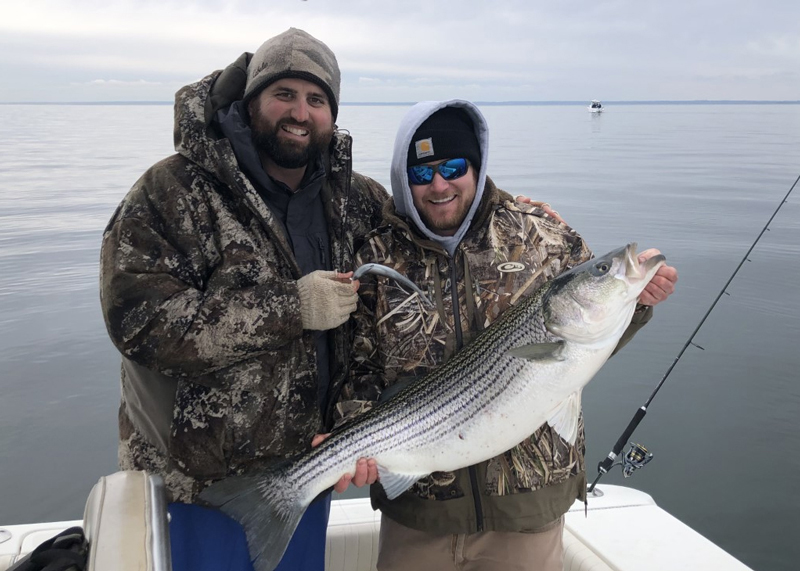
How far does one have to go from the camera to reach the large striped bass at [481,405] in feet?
9.25

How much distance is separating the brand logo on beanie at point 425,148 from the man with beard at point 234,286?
498 millimetres

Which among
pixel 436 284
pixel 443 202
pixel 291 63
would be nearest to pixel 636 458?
pixel 436 284

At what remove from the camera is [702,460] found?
226 inches

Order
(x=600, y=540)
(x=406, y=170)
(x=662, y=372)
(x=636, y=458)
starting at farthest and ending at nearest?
(x=662, y=372) → (x=636, y=458) → (x=600, y=540) → (x=406, y=170)

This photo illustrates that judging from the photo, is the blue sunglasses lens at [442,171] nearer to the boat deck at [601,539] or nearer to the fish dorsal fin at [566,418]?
the fish dorsal fin at [566,418]

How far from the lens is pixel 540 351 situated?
281 cm

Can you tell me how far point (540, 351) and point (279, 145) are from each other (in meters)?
1.62

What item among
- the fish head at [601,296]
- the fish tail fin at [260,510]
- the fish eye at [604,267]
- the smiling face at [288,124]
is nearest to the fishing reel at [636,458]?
the fish head at [601,296]

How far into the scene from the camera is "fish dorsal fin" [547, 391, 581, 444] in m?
2.88

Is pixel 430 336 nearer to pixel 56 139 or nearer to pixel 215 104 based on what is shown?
pixel 215 104

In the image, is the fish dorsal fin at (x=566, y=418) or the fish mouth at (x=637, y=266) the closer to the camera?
the fish mouth at (x=637, y=266)

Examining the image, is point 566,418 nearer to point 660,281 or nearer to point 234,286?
point 660,281

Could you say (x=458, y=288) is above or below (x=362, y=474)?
above

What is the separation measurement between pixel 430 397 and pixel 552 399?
0.55m
